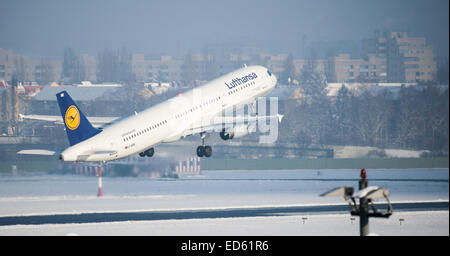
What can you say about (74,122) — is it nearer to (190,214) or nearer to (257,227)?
(190,214)

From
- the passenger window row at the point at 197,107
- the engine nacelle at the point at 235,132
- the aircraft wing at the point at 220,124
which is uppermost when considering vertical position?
the passenger window row at the point at 197,107

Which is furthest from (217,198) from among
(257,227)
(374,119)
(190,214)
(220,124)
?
(374,119)

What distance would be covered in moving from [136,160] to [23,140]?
33.5 meters

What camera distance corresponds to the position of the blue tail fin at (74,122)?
209 ft

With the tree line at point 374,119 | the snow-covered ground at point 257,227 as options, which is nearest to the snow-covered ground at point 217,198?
the snow-covered ground at point 257,227

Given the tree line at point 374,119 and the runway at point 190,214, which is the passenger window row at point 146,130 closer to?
the runway at point 190,214

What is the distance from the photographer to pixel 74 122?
211ft

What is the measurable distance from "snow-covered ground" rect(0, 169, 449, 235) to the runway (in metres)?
2.12

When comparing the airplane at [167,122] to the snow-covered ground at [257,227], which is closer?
the snow-covered ground at [257,227]

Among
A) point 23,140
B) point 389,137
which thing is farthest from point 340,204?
point 389,137

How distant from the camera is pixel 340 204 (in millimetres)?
71250

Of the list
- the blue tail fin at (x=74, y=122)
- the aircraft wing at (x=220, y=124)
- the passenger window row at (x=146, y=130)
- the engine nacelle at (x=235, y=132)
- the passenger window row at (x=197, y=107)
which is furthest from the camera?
the engine nacelle at (x=235, y=132)
